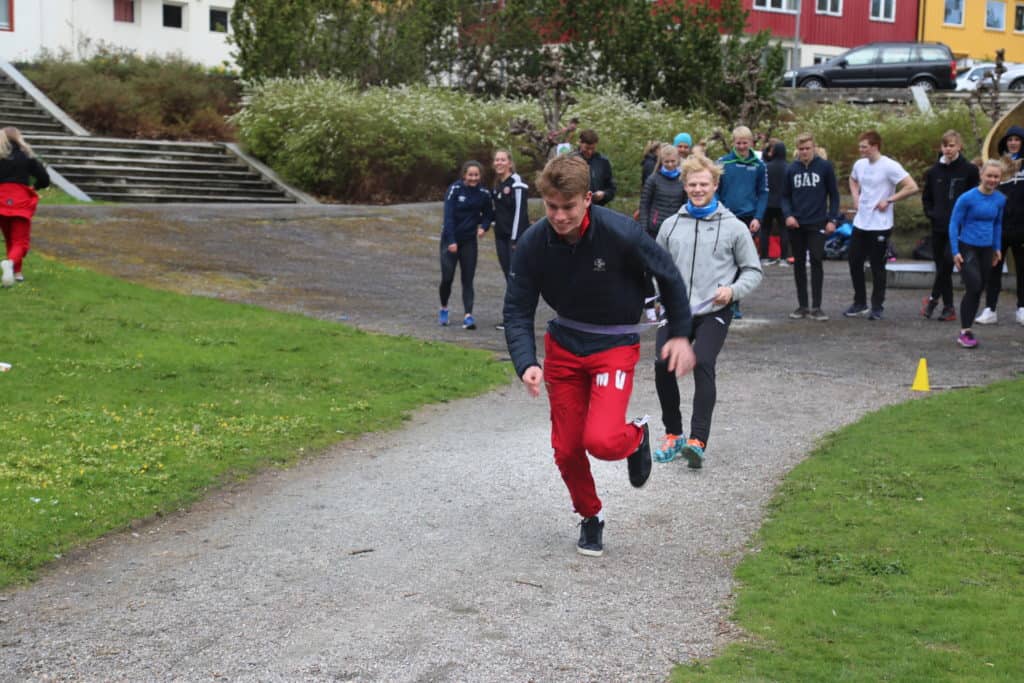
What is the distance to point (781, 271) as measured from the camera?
20703 millimetres

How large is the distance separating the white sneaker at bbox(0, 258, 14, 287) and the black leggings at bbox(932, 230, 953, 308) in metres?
10.5

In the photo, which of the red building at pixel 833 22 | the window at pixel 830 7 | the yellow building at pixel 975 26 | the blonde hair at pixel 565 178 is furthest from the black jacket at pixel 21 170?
the yellow building at pixel 975 26

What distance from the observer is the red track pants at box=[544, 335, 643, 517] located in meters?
6.12

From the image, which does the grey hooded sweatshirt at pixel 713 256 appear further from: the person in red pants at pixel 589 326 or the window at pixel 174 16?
the window at pixel 174 16

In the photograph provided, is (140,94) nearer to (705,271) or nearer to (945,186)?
(945,186)

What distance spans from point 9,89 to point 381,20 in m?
9.66

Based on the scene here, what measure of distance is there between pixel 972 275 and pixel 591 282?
7830 mm

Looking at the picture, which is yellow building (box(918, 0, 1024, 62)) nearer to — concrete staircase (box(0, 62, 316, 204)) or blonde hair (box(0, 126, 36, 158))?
concrete staircase (box(0, 62, 316, 204))

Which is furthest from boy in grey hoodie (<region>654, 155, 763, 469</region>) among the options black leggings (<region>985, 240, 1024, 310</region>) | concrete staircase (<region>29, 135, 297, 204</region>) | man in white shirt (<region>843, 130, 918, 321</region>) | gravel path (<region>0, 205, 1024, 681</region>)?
concrete staircase (<region>29, 135, 297, 204</region>)

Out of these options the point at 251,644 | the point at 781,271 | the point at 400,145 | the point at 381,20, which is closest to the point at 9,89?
the point at 381,20

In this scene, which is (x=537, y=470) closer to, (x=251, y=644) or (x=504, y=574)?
(x=504, y=574)

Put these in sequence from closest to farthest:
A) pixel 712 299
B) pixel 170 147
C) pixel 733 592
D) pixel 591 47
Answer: pixel 733 592
pixel 712 299
pixel 170 147
pixel 591 47

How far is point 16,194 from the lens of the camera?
1475 cm

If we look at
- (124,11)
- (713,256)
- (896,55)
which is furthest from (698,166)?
(896,55)
